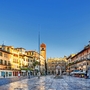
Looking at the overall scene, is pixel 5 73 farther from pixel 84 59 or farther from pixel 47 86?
pixel 47 86

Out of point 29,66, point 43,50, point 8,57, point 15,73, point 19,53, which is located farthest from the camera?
point 43,50

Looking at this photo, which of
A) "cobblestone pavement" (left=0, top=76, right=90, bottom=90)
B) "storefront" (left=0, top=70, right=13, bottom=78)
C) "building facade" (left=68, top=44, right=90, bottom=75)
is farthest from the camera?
"building facade" (left=68, top=44, right=90, bottom=75)

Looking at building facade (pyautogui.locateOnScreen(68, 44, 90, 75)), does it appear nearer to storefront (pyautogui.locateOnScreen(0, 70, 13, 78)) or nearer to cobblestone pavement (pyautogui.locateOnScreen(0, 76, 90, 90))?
storefront (pyautogui.locateOnScreen(0, 70, 13, 78))

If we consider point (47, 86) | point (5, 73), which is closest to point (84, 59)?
point (5, 73)

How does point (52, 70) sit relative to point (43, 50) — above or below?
below

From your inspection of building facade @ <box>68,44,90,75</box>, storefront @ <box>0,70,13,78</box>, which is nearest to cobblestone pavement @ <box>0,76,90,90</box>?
storefront @ <box>0,70,13,78</box>

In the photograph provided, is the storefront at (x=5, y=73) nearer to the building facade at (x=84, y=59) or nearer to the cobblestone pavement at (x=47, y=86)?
the building facade at (x=84, y=59)

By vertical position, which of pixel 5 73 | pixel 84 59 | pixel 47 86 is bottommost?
pixel 5 73

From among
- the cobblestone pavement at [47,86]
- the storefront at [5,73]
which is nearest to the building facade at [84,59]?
the storefront at [5,73]

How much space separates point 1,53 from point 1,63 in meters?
3.95

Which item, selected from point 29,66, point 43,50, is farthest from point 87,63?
point 43,50

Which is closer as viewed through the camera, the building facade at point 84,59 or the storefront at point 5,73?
the storefront at point 5,73

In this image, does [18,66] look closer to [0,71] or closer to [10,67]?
[10,67]

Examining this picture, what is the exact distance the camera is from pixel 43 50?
189m
